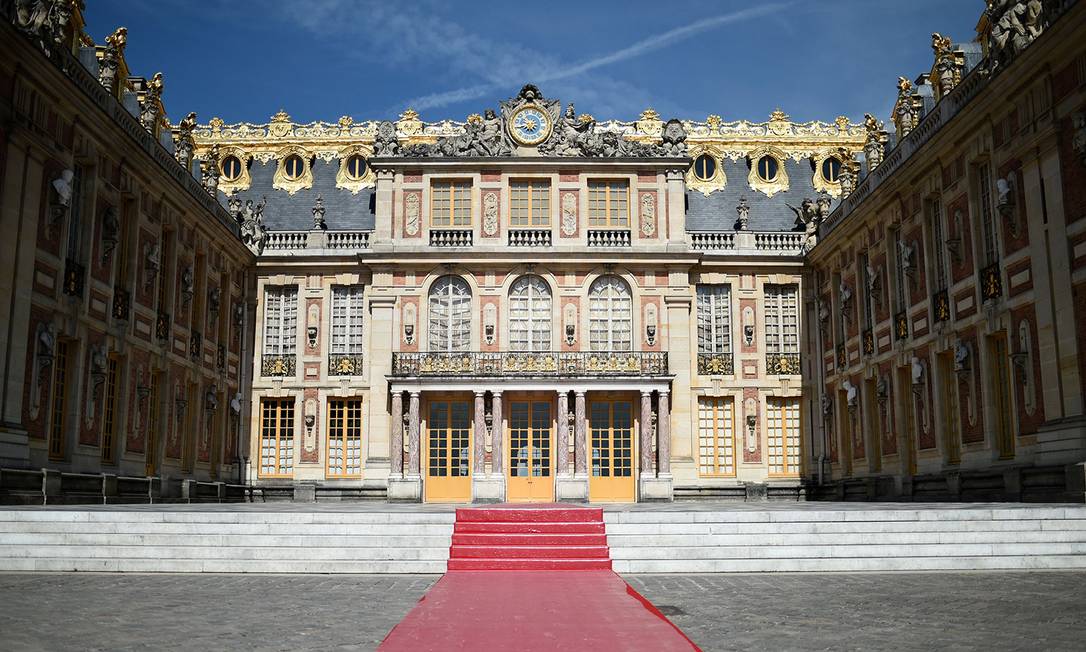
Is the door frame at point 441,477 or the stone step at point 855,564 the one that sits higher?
the door frame at point 441,477

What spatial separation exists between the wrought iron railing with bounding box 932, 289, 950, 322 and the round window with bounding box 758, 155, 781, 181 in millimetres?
13394

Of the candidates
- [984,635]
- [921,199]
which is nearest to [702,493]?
[921,199]

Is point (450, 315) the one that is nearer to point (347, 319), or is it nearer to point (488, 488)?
point (347, 319)

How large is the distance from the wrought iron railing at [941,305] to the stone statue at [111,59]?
18.1 m

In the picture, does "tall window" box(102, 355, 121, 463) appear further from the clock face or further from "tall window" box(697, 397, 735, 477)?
"tall window" box(697, 397, 735, 477)

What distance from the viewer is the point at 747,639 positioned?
7.57 metres

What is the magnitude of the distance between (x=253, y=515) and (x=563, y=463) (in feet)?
53.3

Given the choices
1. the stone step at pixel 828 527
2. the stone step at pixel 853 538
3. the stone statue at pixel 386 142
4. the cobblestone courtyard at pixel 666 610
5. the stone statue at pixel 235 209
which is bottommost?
the cobblestone courtyard at pixel 666 610

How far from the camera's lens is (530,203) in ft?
102

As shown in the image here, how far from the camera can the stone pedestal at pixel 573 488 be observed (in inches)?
1125

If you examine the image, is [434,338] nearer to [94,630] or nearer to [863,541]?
[863,541]

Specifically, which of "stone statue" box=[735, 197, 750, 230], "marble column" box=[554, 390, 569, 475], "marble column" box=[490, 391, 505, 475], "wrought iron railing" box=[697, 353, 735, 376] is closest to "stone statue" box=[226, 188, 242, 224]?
"marble column" box=[490, 391, 505, 475]

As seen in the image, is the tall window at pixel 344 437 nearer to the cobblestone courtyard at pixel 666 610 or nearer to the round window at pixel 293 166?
the round window at pixel 293 166

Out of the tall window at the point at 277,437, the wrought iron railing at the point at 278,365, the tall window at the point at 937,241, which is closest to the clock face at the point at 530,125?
the wrought iron railing at the point at 278,365
